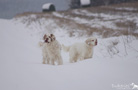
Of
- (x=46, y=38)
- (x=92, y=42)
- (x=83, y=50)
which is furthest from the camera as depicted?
(x=83, y=50)

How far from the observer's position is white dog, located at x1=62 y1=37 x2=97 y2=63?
17.3 ft

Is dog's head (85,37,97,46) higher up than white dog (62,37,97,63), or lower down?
higher up

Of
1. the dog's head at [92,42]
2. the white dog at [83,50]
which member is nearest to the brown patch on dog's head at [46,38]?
the white dog at [83,50]

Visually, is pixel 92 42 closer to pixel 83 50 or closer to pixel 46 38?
pixel 83 50

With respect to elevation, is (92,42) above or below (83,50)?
above

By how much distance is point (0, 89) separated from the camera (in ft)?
7.93

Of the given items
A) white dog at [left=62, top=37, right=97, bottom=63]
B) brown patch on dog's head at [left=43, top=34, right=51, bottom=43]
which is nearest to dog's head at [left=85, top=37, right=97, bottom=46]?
white dog at [left=62, top=37, right=97, bottom=63]

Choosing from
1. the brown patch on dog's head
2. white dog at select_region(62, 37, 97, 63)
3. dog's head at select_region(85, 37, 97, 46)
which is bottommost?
white dog at select_region(62, 37, 97, 63)

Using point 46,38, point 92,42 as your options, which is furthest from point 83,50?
point 46,38

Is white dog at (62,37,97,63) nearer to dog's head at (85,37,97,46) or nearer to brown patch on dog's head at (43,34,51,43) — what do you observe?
dog's head at (85,37,97,46)

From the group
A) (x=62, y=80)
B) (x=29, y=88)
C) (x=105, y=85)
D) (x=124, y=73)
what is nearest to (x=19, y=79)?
(x=29, y=88)

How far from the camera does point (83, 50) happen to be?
539cm

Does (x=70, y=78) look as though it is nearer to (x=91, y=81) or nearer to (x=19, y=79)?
(x=91, y=81)

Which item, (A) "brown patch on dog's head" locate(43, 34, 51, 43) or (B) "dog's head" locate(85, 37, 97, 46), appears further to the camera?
(B) "dog's head" locate(85, 37, 97, 46)
